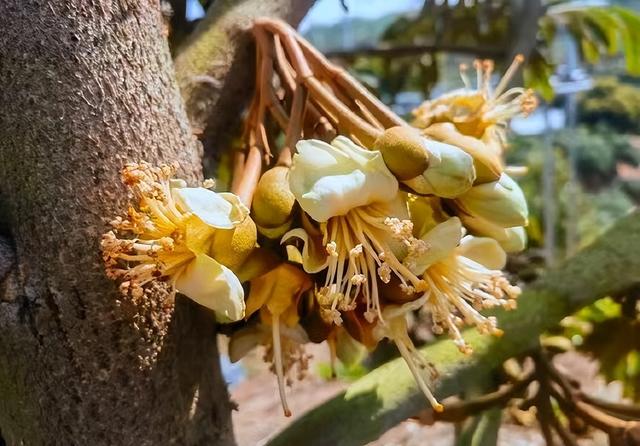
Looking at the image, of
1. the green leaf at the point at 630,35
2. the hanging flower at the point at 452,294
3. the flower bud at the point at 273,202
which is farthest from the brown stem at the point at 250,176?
the green leaf at the point at 630,35

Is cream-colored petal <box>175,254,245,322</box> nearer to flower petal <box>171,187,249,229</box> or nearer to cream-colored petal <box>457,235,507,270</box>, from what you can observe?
flower petal <box>171,187,249,229</box>

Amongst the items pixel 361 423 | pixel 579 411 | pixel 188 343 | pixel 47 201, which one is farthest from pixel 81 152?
pixel 579 411

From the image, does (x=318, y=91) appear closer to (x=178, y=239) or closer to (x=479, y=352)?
(x=178, y=239)

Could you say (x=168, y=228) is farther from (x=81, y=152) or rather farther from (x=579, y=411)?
(x=579, y=411)

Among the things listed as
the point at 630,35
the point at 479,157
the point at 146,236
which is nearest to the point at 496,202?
the point at 479,157

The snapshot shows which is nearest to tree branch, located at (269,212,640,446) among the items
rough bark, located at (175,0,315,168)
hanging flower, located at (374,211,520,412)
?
hanging flower, located at (374,211,520,412)

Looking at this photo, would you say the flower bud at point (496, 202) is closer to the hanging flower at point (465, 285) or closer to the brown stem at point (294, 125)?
the hanging flower at point (465, 285)
